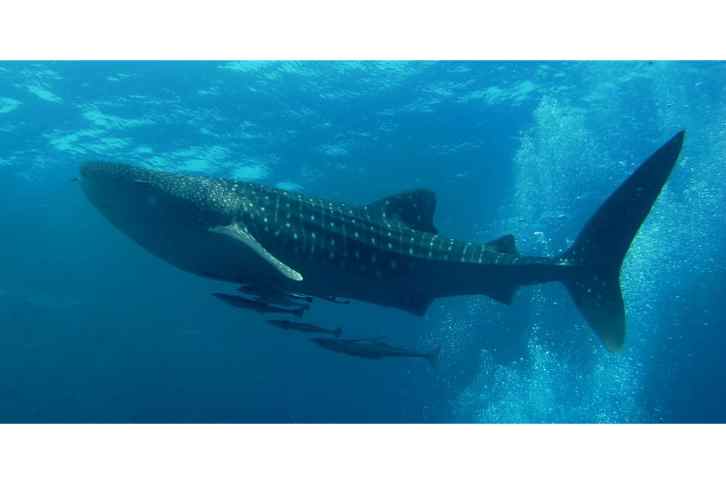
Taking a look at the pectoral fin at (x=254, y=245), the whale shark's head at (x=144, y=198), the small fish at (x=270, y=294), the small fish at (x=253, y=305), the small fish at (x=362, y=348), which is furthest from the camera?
the small fish at (x=362, y=348)

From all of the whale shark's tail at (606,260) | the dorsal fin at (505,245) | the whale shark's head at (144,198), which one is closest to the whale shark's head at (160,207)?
the whale shark's head at (144,198)

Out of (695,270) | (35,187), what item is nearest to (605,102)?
(35,187)

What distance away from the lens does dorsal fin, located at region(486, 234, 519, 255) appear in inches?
297

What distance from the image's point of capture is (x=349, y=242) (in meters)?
6.87

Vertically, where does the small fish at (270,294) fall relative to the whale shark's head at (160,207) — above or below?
below

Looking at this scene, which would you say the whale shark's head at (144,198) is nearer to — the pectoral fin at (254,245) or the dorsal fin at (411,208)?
the pectoral fin at (254,245)

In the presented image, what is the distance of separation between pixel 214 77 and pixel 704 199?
92.5 feet

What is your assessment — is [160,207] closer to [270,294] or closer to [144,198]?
[144,198]

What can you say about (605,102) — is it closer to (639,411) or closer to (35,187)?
(35,187)

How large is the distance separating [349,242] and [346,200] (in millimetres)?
20976

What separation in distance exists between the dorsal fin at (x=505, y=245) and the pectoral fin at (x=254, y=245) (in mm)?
3165

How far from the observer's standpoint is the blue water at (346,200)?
19.2 m

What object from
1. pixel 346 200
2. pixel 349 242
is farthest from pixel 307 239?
pixel 346 200

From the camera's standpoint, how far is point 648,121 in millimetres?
22141
